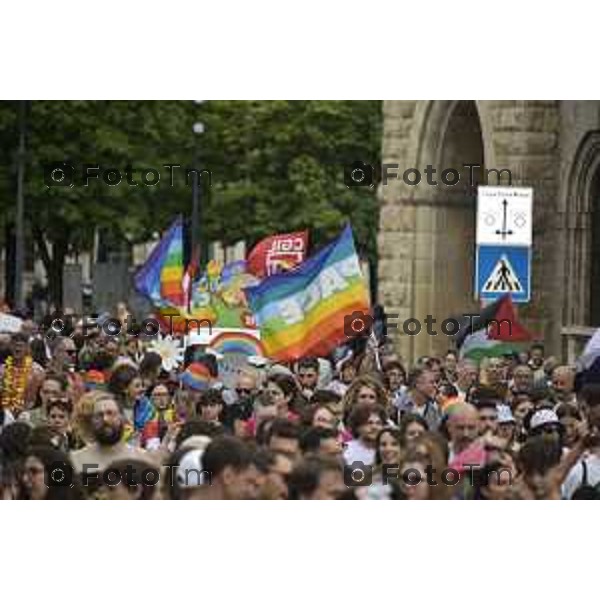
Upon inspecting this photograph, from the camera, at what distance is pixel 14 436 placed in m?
13.2

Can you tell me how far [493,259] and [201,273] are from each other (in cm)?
499

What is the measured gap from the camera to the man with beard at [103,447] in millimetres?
12298

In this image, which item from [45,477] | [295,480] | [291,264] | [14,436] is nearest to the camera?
[295,480]

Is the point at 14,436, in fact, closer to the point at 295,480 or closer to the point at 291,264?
the point at 295,480

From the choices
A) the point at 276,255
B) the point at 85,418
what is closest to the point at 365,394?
the point at 85,418

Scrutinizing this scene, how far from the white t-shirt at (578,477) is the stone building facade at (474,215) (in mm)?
12968

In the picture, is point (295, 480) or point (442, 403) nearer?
point (295, 480)

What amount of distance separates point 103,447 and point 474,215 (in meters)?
16.0

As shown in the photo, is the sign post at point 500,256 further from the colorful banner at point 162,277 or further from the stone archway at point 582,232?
the stone archway at point 582,232

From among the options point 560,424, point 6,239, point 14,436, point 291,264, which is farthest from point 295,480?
point 6,239

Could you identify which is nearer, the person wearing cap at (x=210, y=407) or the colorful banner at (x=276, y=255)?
the person wearing cap at (x=210, y=407)

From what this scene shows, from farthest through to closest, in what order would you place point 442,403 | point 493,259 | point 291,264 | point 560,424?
point 291,264 < point 493,259 < point 442,403 < point 560,424

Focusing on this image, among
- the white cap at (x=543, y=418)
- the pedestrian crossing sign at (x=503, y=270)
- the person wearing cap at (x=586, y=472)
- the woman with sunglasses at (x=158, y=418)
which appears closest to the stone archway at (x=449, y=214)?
the pedestrian crossing sign at (x=503, y=270)

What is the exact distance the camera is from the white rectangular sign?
56.7 feet
